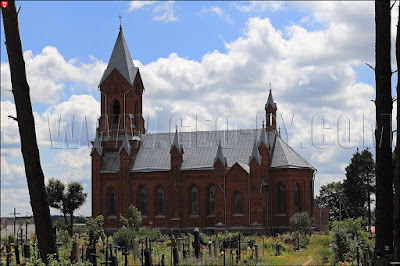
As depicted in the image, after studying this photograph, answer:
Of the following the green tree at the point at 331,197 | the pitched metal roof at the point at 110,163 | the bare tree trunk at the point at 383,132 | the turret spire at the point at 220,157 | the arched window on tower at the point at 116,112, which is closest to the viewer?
the bare tree trunk at the point at 383,132

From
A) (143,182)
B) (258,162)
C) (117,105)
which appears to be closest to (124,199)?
(143,182)

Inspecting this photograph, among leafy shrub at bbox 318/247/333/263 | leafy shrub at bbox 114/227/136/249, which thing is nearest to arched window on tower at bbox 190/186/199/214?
leafy shrub at bbox 114/227/136/249

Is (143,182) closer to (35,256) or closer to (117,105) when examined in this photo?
(117,105)

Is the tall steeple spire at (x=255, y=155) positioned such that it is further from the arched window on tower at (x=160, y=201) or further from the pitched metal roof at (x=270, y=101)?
the arched window on tower at (x=160, y=201)

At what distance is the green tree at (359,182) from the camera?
65.0 metres

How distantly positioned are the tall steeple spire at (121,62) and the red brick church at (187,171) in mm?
106

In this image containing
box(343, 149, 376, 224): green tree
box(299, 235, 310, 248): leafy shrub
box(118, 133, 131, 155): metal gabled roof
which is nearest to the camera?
box(299, 235, 310, 248): leafy shrub

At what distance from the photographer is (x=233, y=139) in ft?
176

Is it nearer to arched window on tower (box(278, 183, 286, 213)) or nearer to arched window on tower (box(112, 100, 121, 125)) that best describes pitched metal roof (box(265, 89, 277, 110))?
arched window on tower (box(278, 183, 286, 213))

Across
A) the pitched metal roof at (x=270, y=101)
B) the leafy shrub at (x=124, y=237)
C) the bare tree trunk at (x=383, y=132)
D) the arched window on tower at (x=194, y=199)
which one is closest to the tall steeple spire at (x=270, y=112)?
the pitched metal roof at (x=270, y=101)

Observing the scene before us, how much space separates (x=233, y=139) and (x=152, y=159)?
27.7 ft

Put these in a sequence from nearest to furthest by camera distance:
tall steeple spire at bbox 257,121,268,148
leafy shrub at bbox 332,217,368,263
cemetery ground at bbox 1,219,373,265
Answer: cemetery ground at bbox 1,219,373,265
leafy shrub at bbox 332,217,368,263
tall steeple spire at bbox 257,121,268,148

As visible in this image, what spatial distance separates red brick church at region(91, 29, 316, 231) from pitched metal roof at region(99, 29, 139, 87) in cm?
11

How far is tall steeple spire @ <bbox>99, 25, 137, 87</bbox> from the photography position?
182ft
